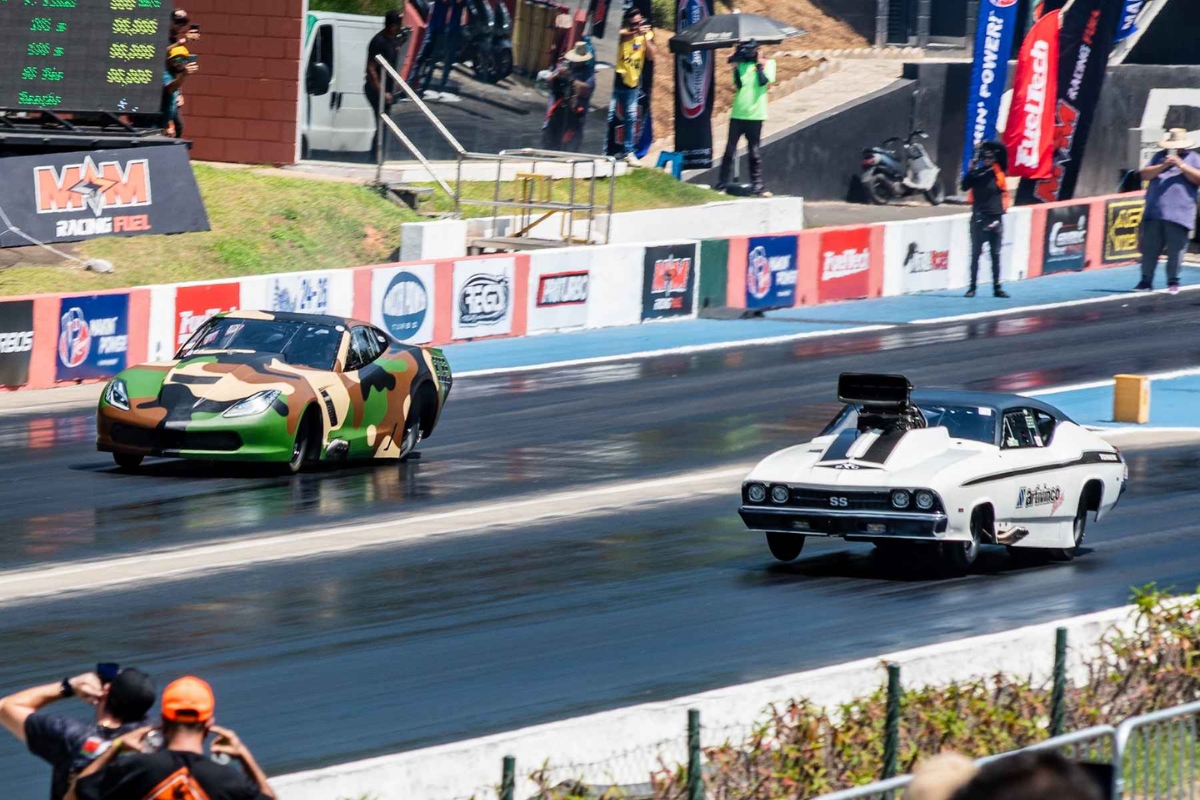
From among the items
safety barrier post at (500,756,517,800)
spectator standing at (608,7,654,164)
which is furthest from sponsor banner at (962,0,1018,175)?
safety barrier post at (500,756,517,800)

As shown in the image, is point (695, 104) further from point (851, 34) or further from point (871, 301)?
point (851, 34)

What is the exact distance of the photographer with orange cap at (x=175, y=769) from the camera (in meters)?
5.75

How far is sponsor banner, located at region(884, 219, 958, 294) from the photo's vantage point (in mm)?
31781

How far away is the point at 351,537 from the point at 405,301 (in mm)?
10666

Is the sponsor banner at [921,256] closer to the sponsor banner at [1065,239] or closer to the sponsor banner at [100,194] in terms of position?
the sponsor banner at [1065,239]

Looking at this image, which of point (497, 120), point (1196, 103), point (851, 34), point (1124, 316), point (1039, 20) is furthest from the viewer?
point (851, 34)

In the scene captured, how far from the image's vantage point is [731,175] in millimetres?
39469

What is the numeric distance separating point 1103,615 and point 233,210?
2161cm

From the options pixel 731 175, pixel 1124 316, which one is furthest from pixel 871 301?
pixel 731 175

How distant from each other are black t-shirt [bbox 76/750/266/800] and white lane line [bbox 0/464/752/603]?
22.8ft

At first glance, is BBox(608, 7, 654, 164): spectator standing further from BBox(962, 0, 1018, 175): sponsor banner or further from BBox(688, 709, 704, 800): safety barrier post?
BBox(688, 709, 704, 800): safety barrier post

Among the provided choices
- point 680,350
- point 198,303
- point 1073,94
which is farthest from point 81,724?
point 1073,94

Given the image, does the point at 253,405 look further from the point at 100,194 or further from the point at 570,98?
the point at 570,98

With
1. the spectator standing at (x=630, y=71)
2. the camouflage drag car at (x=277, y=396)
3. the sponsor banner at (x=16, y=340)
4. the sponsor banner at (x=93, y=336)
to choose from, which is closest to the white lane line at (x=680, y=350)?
the sponsor banner at (x=93, y=336)
